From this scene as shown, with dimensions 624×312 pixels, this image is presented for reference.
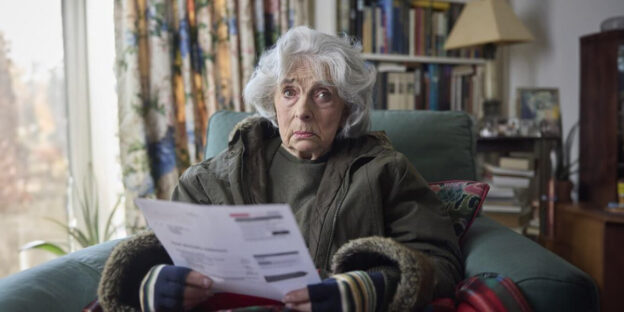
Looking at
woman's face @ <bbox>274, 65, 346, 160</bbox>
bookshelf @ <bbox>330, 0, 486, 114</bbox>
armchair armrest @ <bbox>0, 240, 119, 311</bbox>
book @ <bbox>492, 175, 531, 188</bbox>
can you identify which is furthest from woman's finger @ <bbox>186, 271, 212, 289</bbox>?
book @ <bbox>492, 175, 531, 188</bbox>

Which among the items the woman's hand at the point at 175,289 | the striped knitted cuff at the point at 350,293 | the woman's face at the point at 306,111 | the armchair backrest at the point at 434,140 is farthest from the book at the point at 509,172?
the woman's hand at the point at 175,289

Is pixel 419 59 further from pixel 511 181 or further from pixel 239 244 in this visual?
pixel 239 244

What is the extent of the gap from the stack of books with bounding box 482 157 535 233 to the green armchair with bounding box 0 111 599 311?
3.01 ft

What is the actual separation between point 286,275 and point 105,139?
6.32 ft

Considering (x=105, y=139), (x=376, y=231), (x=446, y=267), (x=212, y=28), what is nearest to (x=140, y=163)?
(x=105, y=139)

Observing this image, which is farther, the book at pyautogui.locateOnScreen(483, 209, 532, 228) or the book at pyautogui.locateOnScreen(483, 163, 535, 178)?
the book at pyautogui.locateOnScreen(483, 163, 535, 178)

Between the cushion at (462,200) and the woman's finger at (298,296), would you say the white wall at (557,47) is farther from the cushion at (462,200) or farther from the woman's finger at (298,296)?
the woman's finger at (298,296)

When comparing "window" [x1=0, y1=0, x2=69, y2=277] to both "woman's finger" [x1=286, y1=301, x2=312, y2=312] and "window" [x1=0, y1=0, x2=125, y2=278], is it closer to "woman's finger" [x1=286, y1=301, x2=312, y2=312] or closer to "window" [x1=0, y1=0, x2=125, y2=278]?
"window" [x1=0, y1=0, x2=125, y2=278]

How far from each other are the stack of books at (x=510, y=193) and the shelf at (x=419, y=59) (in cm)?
58

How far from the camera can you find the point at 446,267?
0.99 metres

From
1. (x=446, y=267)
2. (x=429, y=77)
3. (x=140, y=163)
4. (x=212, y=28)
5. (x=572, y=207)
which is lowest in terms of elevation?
(x=572, y=207)

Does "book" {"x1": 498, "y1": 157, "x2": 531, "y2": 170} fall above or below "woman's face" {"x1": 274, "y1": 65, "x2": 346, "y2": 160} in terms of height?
below

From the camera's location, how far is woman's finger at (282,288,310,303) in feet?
2.45

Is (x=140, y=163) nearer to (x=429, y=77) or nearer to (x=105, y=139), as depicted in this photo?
(x=105, y=139)
